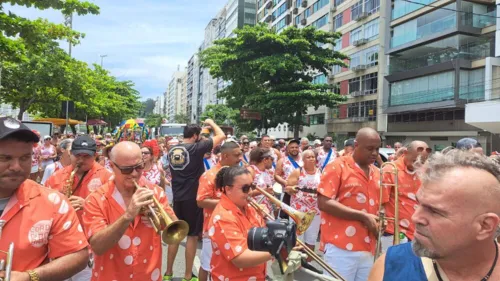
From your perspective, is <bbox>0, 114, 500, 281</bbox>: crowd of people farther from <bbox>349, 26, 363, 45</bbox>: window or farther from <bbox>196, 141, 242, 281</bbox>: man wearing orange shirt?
<bbox>349, 26, 363, 45</bbox>: window

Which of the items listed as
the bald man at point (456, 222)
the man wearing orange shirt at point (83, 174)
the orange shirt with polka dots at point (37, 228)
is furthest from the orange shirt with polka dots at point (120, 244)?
the bald man at point (456, 222)

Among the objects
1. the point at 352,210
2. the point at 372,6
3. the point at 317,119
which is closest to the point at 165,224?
the point at 352,210

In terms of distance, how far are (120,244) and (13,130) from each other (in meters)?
1.18

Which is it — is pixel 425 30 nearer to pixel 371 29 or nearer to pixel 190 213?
pixel 371 29

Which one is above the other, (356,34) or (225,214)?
(356,34)

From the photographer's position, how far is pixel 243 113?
103ft

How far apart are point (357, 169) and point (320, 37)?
29154 mm

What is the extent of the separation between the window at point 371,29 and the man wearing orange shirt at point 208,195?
33907 mm

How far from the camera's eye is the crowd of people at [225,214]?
1.67 metres

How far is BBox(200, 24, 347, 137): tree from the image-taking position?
98.4ft

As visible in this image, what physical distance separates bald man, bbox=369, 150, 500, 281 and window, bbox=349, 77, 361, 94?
38.5 metres

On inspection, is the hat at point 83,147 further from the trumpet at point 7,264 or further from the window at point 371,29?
the window at point 371,29

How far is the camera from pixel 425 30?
99.8 ft

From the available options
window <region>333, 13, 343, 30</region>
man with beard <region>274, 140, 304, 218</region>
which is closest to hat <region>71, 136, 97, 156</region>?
man with beard <region>274, 140, 304, 218</region>
